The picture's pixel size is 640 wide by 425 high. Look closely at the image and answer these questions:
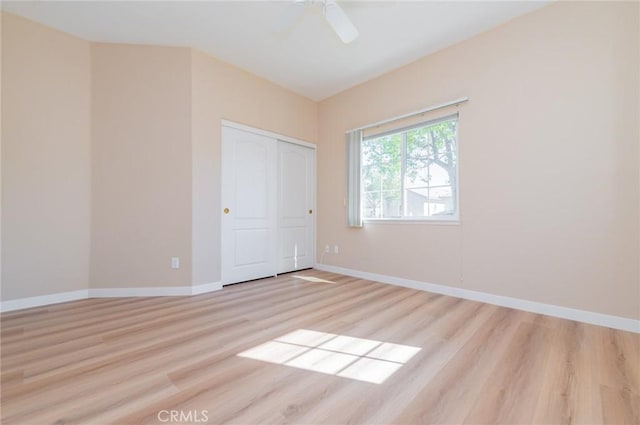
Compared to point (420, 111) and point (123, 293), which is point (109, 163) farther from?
point (420, 111)

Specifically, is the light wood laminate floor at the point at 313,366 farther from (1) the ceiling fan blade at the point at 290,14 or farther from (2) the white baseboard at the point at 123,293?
(1) the ceiling fan blade at the point at 290,14

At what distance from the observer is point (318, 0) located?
2240 mm

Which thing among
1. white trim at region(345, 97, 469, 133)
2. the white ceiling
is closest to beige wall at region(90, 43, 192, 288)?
the white ceiling

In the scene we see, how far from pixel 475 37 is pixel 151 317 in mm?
4328

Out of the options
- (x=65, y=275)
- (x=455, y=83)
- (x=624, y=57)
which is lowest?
(x=65, y=275)

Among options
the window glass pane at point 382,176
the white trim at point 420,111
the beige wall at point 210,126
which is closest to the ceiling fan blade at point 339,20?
the white trim at point 420,111

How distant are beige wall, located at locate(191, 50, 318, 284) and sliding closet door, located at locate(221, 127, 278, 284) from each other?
14cm

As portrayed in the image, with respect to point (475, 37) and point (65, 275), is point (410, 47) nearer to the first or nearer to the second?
point (475, 37)

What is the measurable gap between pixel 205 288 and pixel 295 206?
1.82 meters

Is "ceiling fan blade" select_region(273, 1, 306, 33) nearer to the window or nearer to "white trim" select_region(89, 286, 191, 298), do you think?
the window

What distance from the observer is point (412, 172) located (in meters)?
3.47

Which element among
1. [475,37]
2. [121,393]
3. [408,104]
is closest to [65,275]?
[121,393]

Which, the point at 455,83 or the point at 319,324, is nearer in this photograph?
the point at 319,324

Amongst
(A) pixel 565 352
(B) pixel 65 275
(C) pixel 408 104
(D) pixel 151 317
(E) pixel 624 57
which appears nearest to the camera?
(A) pixel 565 352
